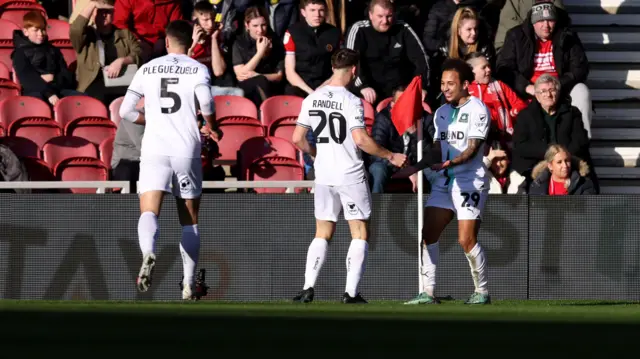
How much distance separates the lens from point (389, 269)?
13508 mm

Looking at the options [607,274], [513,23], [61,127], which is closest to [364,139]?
[607,274]

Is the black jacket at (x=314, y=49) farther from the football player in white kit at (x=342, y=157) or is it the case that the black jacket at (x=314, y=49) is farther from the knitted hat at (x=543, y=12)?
the football player in white kit at (x=342, y=157)

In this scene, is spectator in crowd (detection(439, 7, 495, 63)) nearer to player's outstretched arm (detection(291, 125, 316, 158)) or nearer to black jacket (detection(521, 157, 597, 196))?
black jacket (detection(521, 157, 597, 196))

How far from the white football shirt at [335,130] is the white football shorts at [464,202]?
668 mm

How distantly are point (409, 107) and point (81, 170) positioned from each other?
4.01m

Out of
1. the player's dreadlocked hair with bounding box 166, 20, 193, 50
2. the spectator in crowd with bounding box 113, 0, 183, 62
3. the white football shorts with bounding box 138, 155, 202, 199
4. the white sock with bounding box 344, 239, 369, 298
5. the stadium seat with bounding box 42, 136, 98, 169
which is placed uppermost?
the spectator in crowd with bounding box 113, 0, 183, 62

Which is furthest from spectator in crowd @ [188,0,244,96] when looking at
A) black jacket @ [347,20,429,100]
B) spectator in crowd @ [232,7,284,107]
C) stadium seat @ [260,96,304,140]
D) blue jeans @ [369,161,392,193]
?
blue jeans @ [369,161,392,193]

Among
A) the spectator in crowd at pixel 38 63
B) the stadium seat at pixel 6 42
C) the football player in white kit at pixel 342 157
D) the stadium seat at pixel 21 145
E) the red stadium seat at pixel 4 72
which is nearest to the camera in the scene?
the football player in white kit at pixel 342 157

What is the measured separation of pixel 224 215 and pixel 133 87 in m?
2.65

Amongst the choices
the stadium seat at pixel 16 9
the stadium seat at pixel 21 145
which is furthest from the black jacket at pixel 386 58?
the stadium seat at pixel 16 9

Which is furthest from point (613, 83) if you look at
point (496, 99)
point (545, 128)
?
point (545, 128)

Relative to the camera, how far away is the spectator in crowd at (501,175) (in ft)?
47.9

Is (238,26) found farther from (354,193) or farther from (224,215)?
(354,193)

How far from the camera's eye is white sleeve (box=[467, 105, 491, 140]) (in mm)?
11094
